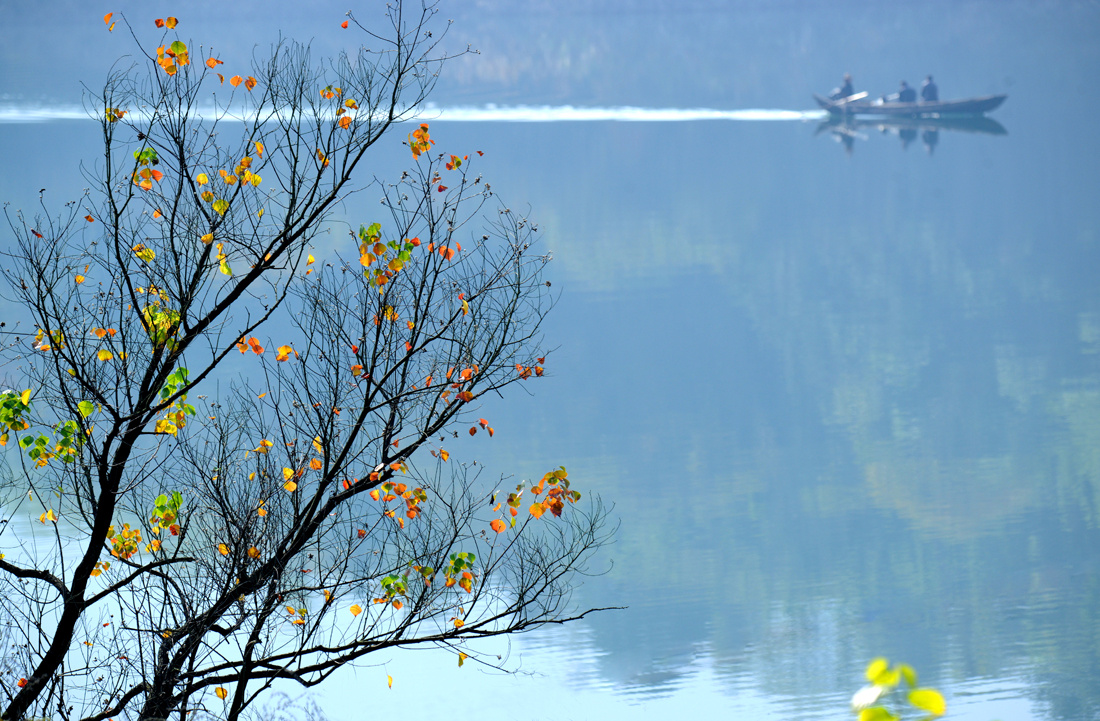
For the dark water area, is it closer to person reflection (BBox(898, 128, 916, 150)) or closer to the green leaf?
person reflection (BBox(898, 128, 916, 150))

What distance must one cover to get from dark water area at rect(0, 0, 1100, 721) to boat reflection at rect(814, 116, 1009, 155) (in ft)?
1.42

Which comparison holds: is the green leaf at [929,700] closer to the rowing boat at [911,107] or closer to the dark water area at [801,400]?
the dark water area at [801,400]

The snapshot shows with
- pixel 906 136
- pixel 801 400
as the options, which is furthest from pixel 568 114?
pixel 801 400

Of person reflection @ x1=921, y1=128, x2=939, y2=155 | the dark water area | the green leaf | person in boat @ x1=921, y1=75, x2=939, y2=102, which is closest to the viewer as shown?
the green leaf

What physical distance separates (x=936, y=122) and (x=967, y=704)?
96.9 ft

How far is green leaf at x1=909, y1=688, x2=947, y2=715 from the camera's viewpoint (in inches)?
58.2

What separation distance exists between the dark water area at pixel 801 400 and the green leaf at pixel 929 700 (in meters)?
7.77

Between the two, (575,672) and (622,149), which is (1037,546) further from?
(622,149)

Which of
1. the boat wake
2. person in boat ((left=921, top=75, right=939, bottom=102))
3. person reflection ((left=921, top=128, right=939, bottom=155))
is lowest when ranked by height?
person reflection ((left=921, top=128, right=939, bottom=155))

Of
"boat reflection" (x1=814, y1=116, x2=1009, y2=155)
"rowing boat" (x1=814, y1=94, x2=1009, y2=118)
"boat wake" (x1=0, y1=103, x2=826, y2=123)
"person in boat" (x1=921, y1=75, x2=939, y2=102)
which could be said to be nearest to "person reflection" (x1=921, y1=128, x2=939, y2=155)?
"boat reflection" (x1=814, y1=116, x2=1009, y2=155)

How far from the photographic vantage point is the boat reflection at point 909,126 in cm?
3572

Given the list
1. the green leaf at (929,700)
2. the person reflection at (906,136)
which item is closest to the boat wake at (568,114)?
the person reflection at (906,136)

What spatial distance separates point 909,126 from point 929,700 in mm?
37273

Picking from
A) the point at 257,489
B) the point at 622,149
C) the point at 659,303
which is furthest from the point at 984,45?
the point at 257,489
